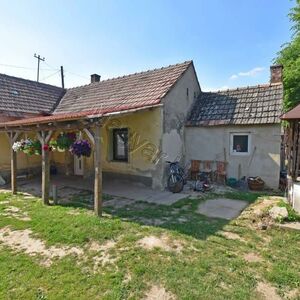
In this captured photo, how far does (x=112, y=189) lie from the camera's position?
8.94 metres

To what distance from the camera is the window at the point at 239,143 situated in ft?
30.6

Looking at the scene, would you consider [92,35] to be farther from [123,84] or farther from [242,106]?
[242,106]

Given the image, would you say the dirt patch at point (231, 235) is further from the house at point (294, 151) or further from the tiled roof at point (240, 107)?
the tiled roof at point (240, 107)

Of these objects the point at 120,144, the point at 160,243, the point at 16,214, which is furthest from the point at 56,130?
the point at 160,243

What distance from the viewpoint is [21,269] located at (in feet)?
11.9

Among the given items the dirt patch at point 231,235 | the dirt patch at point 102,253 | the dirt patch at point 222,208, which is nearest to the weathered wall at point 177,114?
the dirt patch at point 222,208

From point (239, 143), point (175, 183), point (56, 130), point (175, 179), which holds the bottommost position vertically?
point (175, 183)

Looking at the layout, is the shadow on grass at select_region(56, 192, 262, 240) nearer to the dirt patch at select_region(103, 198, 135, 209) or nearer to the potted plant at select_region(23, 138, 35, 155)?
the dirt patch at select_region(103, 198, 135, 209)

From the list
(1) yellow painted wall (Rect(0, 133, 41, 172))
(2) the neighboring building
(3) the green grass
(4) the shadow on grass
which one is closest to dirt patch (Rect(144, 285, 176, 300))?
(3) the green grass

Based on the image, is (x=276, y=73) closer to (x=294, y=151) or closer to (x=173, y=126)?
(x=173, y=126)

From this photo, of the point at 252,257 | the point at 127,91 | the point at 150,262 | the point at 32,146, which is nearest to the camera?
the point at 150,262

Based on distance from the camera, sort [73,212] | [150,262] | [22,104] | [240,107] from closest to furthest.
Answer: [150,262] < [73,212] < [240,107] < [22,104]

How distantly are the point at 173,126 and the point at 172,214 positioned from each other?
173 inches

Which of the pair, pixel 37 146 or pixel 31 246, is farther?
pixel 37 146
